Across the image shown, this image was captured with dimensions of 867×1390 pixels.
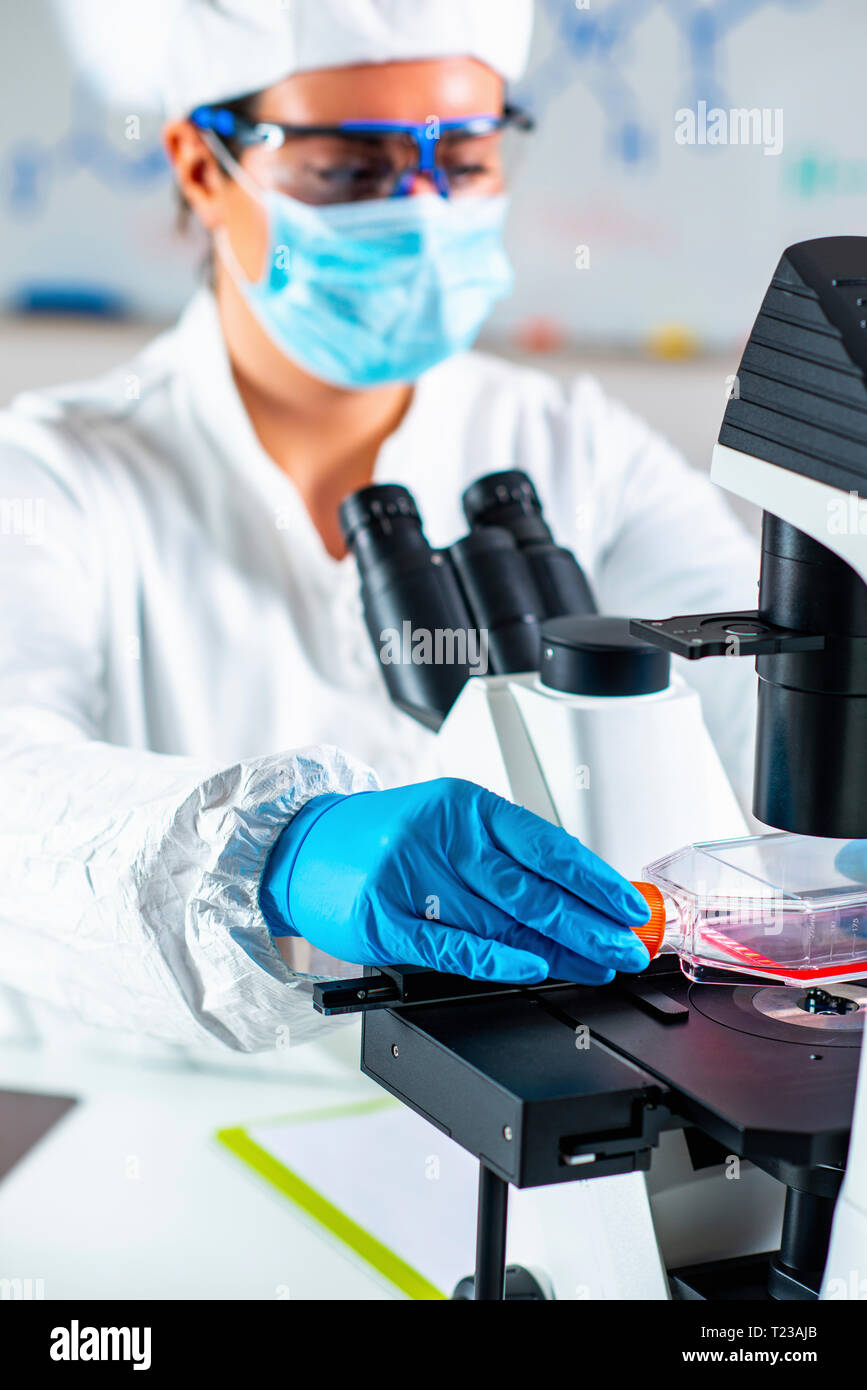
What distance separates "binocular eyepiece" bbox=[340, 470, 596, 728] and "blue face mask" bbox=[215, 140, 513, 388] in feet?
2.03

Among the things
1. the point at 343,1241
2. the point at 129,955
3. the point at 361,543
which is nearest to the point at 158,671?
the point at 361,543

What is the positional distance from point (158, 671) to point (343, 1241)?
917 millimetres

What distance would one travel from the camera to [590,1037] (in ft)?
A: 2.64

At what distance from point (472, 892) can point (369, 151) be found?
1.12m

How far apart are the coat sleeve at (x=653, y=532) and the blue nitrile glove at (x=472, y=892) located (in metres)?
0.77

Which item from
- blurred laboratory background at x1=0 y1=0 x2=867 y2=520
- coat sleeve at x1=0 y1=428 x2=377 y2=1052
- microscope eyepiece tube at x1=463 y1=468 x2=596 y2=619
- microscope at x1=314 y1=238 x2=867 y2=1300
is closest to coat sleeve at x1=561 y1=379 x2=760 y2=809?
microscope eyepiece tube at x1=463 y1=468 x2=596 y2=619

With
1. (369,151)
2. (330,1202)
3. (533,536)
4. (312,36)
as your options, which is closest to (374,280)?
(369,151)

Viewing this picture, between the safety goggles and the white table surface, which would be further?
the safety goggles

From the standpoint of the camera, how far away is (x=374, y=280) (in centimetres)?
183

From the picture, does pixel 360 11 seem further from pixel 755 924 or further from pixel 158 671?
pixel 755 924

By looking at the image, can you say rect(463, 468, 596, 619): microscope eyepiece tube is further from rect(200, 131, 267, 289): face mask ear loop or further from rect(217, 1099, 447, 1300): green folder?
rect(200, 131, 267, 289): face mask ear loop

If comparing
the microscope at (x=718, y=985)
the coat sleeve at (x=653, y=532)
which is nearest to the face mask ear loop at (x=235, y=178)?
the coat sleeve at (x=653, y=532)

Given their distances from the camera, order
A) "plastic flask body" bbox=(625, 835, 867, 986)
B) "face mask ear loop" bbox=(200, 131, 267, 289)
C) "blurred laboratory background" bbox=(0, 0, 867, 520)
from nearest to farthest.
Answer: "plastic flask body" bbox=(625, 835, 867, 986)
"face mask ear loop" bbox=(200, 131, 267, 289)
"blurred laboratory background" bbox=(0, 0, 867, 520)

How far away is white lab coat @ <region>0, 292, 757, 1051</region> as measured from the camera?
1.19 m
